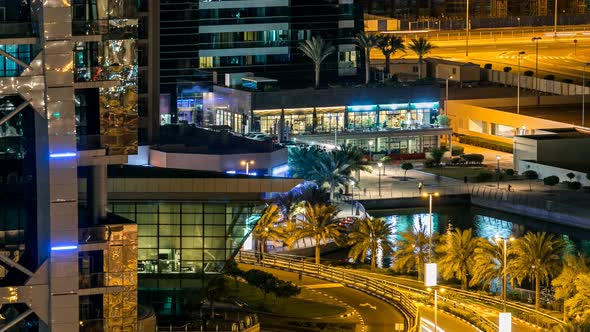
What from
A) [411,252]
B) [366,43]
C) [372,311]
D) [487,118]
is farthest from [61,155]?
[366,43]

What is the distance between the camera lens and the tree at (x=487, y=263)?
70.1 meters

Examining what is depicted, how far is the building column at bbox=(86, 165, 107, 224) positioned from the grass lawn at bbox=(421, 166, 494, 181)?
289 ft

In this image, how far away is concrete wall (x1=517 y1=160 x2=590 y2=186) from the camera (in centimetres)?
11031

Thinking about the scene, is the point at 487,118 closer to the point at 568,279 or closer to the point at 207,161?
the point at 207,161

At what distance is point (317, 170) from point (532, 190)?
640 inches

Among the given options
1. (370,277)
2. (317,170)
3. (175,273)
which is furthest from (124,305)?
(317,170)

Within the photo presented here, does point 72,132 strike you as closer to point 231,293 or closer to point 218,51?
point 231,293

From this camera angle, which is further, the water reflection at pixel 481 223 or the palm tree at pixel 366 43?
the palm tree at pixel 366 43

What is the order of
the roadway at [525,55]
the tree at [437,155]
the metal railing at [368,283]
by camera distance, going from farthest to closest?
the roadway at [525,55], the tree at [437,155], the metal railing at [368,283]

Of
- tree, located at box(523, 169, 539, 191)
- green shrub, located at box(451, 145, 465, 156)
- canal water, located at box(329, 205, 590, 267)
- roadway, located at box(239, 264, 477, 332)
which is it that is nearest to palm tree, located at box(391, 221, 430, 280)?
roadway, located at box(239, 264, 477, 332)

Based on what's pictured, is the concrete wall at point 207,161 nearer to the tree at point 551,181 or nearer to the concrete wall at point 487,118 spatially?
the tree at point 551,181

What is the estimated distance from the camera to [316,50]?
135m

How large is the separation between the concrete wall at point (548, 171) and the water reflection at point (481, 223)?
26.0ft

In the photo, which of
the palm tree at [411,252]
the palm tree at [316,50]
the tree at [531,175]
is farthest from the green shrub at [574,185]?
the palm tree at [411,252]
